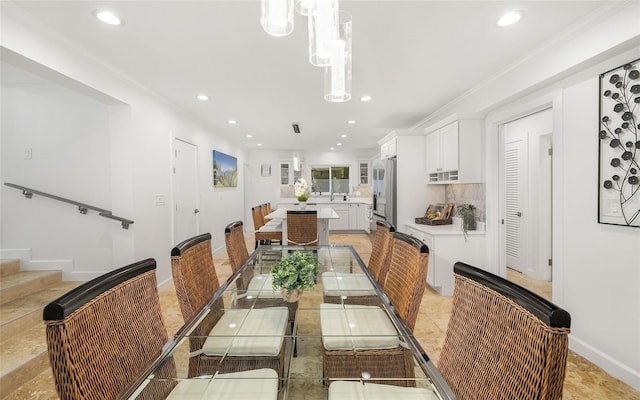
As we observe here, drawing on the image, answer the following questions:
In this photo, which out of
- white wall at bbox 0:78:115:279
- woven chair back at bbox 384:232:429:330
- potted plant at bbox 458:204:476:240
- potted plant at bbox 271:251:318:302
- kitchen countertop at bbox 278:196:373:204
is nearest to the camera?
woven chair back at bbox 384:232:429:330

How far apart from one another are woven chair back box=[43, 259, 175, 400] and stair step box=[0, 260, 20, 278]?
122 inches

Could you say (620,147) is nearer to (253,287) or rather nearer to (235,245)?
(253,287)

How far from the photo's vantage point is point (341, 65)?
1316mm

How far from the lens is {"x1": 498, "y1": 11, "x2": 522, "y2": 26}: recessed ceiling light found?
193 cm

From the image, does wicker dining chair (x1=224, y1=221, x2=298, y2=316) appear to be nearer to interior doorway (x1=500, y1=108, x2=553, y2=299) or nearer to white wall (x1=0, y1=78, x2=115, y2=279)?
white wall (x1=0, y1=78, x2=115, y2=279)

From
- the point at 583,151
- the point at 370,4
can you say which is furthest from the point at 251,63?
the point at 583,151

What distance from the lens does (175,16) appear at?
195 centimetres

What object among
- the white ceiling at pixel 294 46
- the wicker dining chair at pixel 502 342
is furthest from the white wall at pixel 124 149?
the wicker dining chair at pixel 502 342

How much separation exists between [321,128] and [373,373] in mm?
4963

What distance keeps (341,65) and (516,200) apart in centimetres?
409

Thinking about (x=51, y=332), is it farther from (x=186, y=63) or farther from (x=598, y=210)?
(x=598, y=210)

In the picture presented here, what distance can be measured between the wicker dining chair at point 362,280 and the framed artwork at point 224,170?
13.7 feet

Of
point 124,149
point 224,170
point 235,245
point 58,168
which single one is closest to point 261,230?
point 224,170

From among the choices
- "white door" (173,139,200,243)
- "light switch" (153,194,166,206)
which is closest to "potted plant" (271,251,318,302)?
"light switch" (153,194,166,206)
